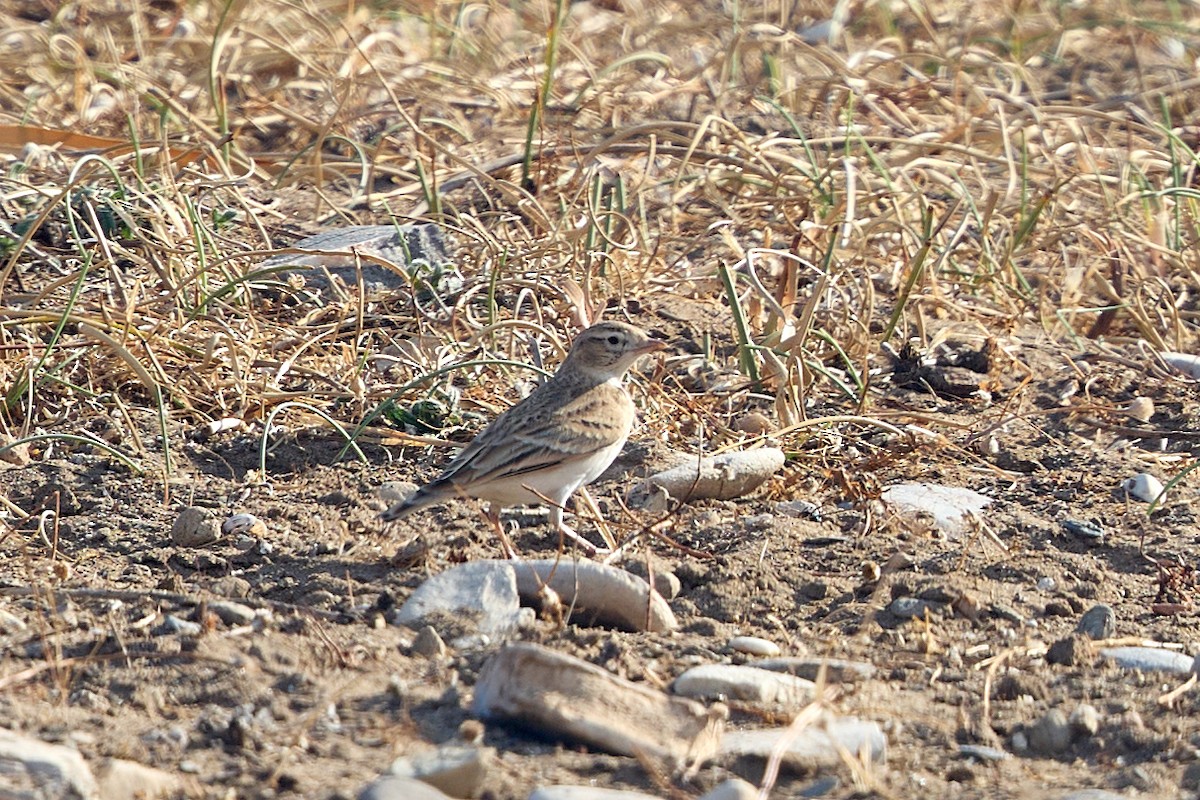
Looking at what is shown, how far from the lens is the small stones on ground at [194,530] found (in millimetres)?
4445

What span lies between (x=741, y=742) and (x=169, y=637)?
1316mm

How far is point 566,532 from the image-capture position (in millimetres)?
4375

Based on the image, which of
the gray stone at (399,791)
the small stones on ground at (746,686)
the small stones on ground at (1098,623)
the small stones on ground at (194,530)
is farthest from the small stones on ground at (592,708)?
the small stones on ground at (194,530)

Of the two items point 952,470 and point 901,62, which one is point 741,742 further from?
point 901,62

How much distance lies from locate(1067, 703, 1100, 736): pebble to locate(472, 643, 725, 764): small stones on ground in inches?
30.5

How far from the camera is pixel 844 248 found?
6.50 meters

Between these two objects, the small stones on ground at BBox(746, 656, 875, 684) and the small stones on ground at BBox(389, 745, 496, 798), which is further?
the small stones on ground at BBox(746, 656, 875, 684)

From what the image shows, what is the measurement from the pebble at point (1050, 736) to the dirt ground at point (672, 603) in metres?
0.03

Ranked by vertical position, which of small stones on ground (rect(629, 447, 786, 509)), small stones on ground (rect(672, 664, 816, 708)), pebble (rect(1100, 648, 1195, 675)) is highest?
small stones on ground (rect(672, 664, 816, 708))

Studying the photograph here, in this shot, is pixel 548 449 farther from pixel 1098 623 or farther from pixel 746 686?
pixel 1098 623

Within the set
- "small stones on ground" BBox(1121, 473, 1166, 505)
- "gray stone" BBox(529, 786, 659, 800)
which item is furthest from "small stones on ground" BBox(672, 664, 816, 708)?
"small stones on ground" BBox(1121, 473, 1166, 505)

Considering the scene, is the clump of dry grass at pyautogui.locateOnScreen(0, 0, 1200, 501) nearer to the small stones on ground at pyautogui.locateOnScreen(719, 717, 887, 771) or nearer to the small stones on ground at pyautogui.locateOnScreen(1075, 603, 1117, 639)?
the small stones on ground at pyautogui.locateOnScreen(1075, 603, 1117, 639)

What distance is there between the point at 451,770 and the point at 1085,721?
1376mm

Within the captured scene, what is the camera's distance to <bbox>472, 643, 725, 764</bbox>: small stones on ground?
10.5ft
